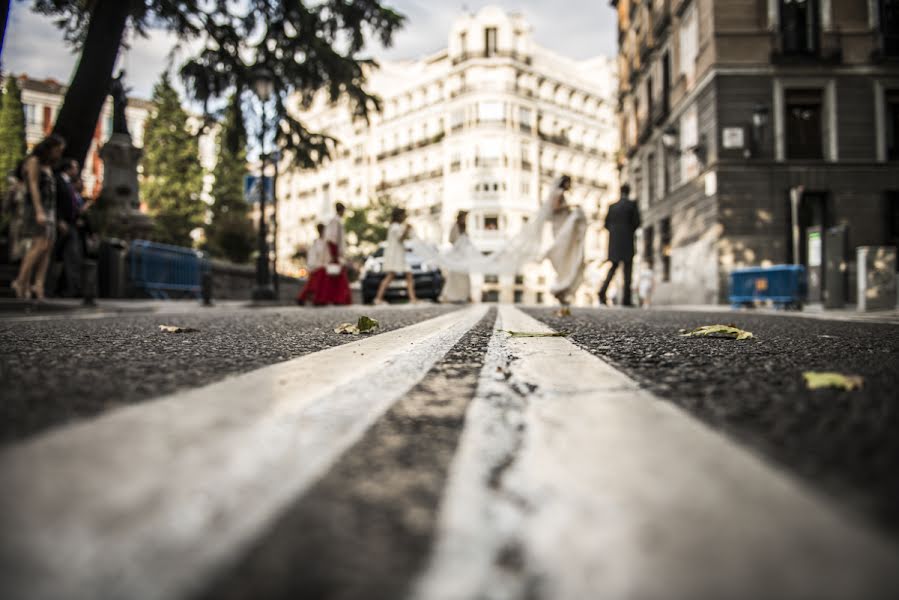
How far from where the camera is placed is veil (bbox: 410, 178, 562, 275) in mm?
10320

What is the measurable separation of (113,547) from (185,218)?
4862cm

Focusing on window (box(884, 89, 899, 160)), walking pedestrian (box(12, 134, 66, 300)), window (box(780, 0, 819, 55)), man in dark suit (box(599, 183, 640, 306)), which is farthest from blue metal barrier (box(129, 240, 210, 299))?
window (box(884, 89, 899, 160))

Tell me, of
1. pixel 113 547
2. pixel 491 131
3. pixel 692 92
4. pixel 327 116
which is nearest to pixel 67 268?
pixel 113 547

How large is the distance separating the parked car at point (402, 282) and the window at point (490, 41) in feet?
133

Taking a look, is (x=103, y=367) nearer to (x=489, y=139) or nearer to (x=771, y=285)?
(x=771, y=285)

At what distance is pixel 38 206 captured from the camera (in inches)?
307

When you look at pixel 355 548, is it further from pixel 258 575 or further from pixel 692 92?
pixel 692 92

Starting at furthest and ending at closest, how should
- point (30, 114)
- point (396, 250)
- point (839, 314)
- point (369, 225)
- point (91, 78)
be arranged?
point (30, 114) < point (369, 225) < point (396, 250) < point (91, 78) < point (839, 314)

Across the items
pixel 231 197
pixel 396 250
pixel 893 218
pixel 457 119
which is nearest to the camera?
pixel 396 250

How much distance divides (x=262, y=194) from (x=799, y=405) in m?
15.5

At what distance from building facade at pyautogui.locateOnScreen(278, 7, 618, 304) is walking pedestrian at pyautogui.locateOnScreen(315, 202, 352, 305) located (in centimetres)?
3568

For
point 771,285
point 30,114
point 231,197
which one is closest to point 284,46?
point 771,285

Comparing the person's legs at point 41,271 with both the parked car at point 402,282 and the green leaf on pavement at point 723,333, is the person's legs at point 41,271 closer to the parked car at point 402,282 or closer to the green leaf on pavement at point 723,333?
the green leaf on pavement at point 723,333

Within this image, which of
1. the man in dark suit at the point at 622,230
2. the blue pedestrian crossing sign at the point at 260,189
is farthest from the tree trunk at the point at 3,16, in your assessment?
the man in dark suit at the point at 622,230
